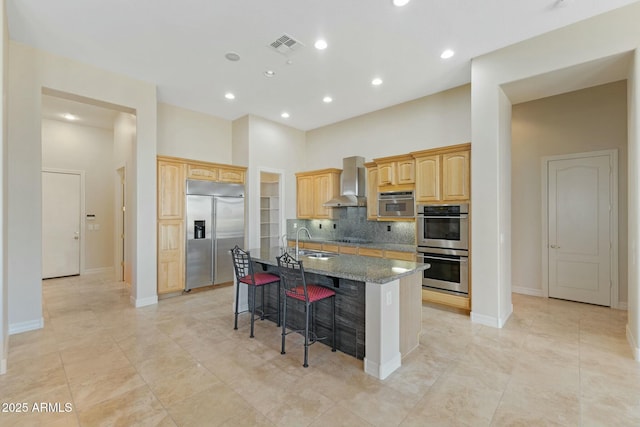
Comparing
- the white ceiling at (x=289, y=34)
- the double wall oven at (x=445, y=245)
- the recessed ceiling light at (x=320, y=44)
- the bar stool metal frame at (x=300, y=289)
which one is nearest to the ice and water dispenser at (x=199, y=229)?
the white ceiling at (x=289, y=34)

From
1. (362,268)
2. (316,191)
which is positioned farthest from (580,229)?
(316,191)

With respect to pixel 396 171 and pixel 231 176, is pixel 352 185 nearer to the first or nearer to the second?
pixel 396 171

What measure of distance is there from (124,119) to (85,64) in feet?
6.44

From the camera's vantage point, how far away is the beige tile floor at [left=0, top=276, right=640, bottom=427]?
203cm

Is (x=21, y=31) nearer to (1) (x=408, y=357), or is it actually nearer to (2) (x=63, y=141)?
(2) (x=63, y=141)

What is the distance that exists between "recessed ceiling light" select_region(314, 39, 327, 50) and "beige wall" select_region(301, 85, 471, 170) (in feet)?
7.78

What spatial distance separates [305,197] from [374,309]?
14.2 feet

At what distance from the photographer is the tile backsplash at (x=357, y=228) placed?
5238 mm

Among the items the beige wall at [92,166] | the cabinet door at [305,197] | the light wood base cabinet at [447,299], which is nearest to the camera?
the light wood base cabinet at [447,299]

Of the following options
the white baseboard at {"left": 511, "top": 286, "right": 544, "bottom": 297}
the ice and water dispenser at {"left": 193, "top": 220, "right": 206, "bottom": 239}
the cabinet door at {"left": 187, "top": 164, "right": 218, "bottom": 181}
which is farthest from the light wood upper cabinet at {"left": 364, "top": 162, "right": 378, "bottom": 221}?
the ice and water dispenser at {"left": 193, "top": 220, "right": 206, "bottom": 239}

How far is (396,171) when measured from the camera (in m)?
4.89

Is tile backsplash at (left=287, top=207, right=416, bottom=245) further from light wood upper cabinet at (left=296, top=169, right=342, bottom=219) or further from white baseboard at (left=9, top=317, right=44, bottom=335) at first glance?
white baseboard at (left=9, top=317, right=44, bottom=335)

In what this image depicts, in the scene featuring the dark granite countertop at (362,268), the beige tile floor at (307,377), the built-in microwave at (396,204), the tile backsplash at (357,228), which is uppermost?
the built-in microwave at (396,204)

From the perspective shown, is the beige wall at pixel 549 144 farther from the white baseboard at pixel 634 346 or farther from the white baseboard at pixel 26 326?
the white baseboard at pixel 26 326
